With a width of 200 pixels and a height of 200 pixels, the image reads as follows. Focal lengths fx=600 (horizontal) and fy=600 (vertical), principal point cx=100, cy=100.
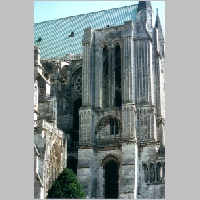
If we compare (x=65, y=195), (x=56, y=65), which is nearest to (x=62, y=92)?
(x=56, y=65)

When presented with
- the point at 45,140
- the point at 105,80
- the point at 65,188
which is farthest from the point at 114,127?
the point at 65,188

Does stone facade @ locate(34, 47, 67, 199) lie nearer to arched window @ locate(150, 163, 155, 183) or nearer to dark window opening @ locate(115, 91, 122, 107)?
dark window opening @ locate(115, 91, 122, 107)

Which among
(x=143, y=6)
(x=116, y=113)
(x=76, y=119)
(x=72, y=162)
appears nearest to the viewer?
(x=116, y=113)

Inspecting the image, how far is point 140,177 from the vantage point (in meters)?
32.3

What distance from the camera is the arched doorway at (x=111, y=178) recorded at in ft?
106

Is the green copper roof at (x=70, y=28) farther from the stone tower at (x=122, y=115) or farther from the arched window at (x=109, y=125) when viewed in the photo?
the arched window at (x=109, y=125)

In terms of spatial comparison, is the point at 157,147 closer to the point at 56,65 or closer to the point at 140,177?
the point at 140,177

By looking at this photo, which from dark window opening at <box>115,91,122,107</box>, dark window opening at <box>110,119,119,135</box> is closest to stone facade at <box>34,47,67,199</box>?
dark window opening at <box>110,119,119,135</box>

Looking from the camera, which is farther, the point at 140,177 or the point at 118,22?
the point at 118,22

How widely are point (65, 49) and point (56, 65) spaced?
2597mm

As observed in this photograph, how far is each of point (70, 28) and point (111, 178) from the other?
13.0m

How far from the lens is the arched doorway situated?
32375 millimetres

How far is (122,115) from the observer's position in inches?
1321

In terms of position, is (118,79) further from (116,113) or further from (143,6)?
(143,6)
